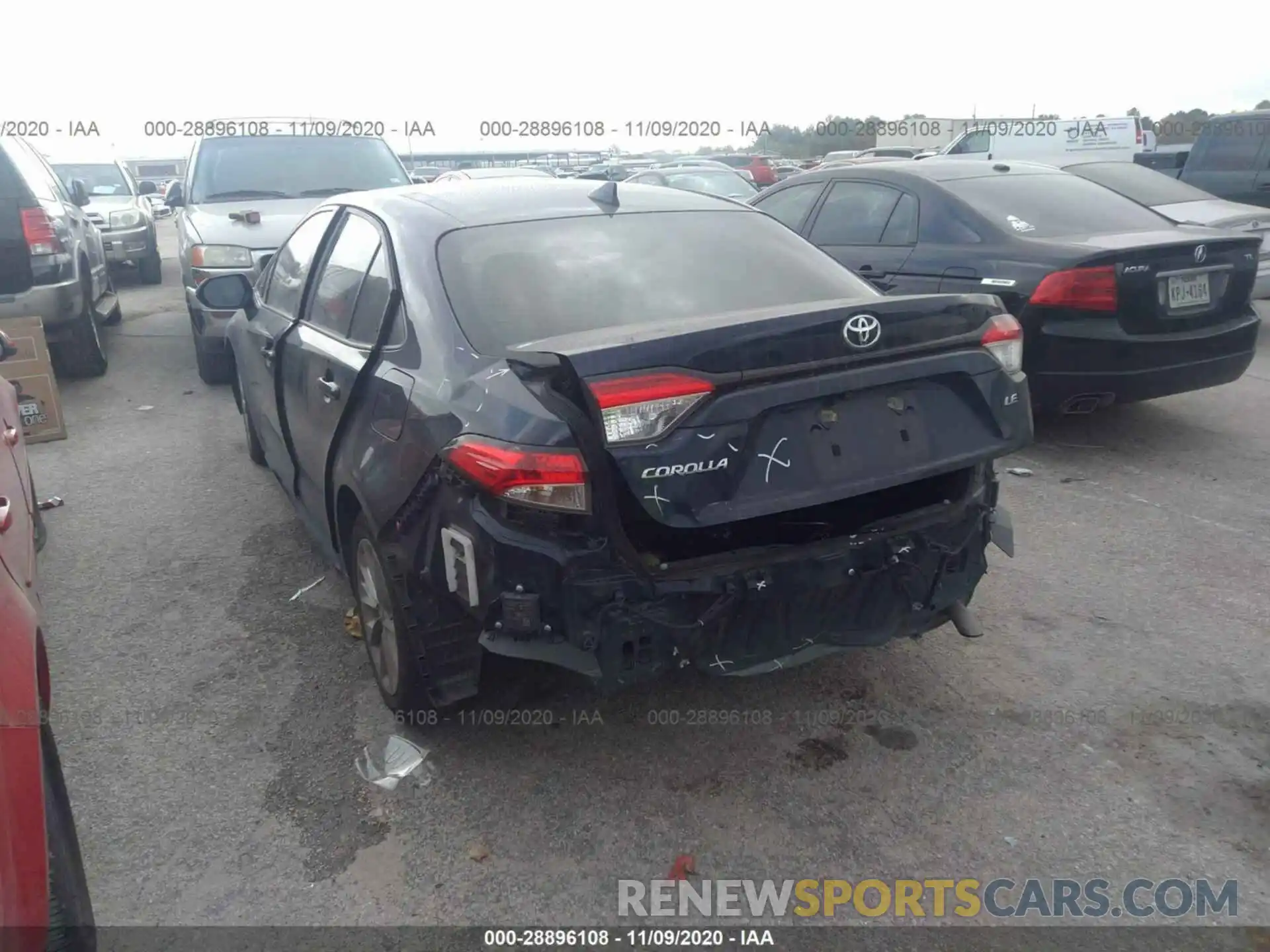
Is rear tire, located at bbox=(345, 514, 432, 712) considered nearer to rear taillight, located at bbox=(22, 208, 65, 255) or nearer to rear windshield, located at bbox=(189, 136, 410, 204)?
rear taillight, located at bbox=(22, 208, 65, 255)

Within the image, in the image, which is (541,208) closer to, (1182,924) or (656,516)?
(656,516)

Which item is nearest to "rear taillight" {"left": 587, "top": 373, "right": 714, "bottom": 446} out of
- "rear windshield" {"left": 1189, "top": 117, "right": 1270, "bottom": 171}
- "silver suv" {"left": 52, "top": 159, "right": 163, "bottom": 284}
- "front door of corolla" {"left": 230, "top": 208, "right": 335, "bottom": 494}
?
"front door of corolla" {"left": 230, "top": 208, "right": 335, "bottom": 494}

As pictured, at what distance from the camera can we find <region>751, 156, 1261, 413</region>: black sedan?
17.3 ft

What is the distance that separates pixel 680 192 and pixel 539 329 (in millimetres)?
1322

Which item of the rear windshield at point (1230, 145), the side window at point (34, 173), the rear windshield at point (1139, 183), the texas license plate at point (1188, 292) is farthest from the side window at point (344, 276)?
the rear windshield at point (1230, 145)

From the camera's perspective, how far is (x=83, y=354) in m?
8.05

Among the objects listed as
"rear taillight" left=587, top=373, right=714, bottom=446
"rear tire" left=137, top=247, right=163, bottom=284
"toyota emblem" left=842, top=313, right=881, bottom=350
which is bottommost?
"rear tire" left=137, top=247, right=163, bottom=284

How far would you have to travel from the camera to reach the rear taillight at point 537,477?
2.45 metres

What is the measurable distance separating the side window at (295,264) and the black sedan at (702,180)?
10425 mm

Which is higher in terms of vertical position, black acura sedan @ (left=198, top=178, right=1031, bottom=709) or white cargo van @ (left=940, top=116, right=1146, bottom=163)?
white cargo van @ (left=940, top=116, right=1146, bottom=163)

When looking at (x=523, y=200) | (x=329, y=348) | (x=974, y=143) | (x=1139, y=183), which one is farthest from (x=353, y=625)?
(x=974, y=143)

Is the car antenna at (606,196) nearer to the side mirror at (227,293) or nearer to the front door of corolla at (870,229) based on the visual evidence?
the side mirror at (227,293)

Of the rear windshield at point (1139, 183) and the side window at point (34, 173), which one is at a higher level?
the side window at point (34, 173)

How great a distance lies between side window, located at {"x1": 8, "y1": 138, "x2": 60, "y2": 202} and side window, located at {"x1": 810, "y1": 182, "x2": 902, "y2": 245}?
5491mm
